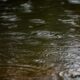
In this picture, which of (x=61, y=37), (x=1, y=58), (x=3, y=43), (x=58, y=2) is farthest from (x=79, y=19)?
(x=1, y=58)

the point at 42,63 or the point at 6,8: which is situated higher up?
the point at 6,8

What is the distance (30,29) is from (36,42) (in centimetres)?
38

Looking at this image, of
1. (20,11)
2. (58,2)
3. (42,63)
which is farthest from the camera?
(58,2)

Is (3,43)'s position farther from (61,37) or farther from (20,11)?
(20,11)

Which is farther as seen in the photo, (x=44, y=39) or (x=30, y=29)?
(x=30, y=29)

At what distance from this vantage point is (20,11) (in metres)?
3.89

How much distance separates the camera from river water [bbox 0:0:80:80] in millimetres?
2396

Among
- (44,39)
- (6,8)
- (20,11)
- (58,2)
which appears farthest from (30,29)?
(58,2)

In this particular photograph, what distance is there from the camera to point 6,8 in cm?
407

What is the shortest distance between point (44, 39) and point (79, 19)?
774 mm

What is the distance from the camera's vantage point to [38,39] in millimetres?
3018

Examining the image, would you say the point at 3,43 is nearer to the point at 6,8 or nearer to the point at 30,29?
the point at 30,29

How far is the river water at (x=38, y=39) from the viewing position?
2396 millimetres

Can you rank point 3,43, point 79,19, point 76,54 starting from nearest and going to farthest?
point 76,54, point 3,43, point 79,19
